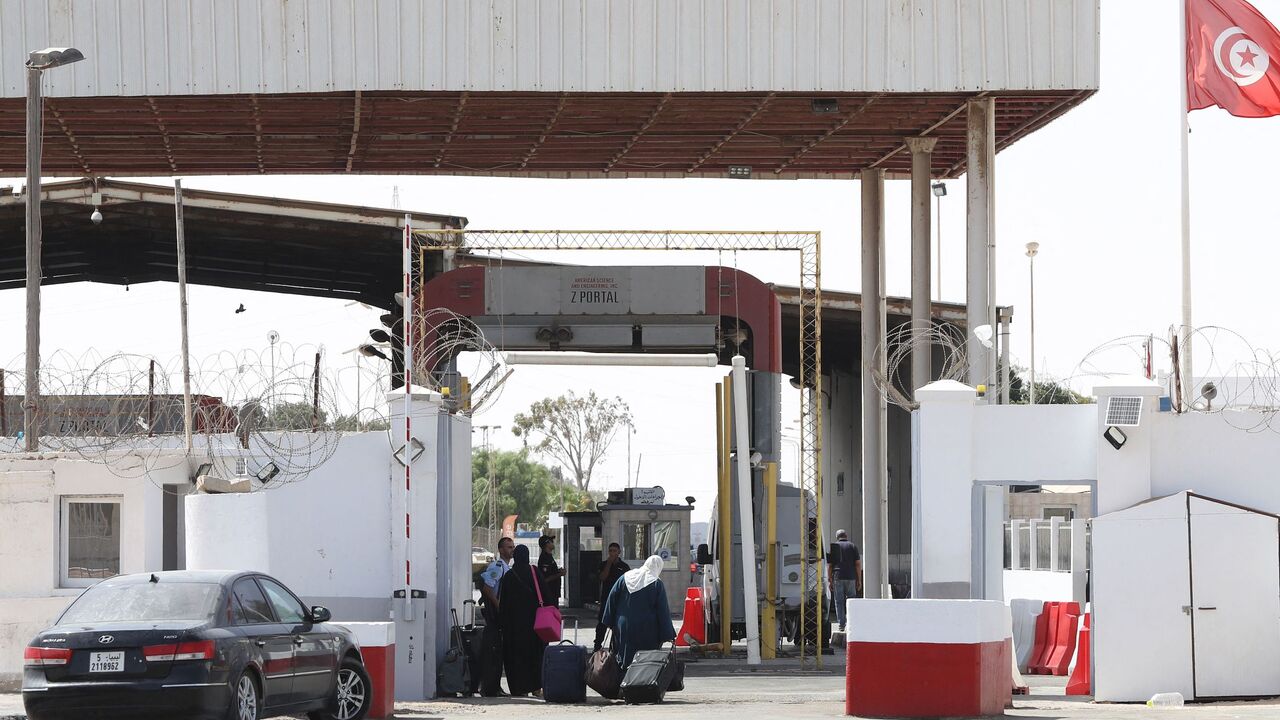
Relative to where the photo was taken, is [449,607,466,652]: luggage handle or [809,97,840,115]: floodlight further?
[809,97,840,115]: floodlight

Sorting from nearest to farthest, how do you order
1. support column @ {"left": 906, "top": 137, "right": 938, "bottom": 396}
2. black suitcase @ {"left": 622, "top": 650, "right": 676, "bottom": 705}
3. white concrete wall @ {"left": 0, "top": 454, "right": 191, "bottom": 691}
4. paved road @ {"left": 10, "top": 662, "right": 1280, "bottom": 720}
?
paved road @ {"left": 10, "top": 662, "right": 1280, "bottom": 720}
black suitcase @ {"left": 622, "top": 650, "right": 676, "bottom": 705}
white concrete wall @ {"left": 0, "top": 454, "right": 191, "bottom": 691}
support column @ {"left": 906, "top": 137, "right": 938, "bottom": 396}

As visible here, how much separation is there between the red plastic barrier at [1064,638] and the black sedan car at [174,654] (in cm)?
1130

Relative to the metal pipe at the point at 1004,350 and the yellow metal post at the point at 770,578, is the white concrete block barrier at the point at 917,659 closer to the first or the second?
the metal pipe at the point at 1004,350

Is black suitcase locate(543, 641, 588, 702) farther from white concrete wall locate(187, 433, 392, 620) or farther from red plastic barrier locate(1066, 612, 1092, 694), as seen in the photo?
red plastic barrier locate(1066, 612, 1092, 694)

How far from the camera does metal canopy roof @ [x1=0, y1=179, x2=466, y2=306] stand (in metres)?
35.7

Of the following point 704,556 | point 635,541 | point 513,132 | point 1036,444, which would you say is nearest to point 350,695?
point 1036,444

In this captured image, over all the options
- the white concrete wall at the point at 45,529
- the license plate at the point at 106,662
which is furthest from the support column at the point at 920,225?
the license plate at the point at 106,662

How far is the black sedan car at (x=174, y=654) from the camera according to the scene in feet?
39.4

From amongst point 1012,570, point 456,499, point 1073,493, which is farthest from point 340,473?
point 1073,493

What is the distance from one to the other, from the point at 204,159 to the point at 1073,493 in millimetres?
23088

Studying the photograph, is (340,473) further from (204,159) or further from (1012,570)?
(1012,570)

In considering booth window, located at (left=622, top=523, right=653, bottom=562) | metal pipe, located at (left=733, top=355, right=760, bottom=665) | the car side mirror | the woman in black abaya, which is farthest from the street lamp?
booth window, located at (left=622, top=523, right=653, bottom=562)

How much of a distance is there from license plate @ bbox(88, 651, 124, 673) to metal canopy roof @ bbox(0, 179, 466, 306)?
22.0 m

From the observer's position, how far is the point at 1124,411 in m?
16.7
